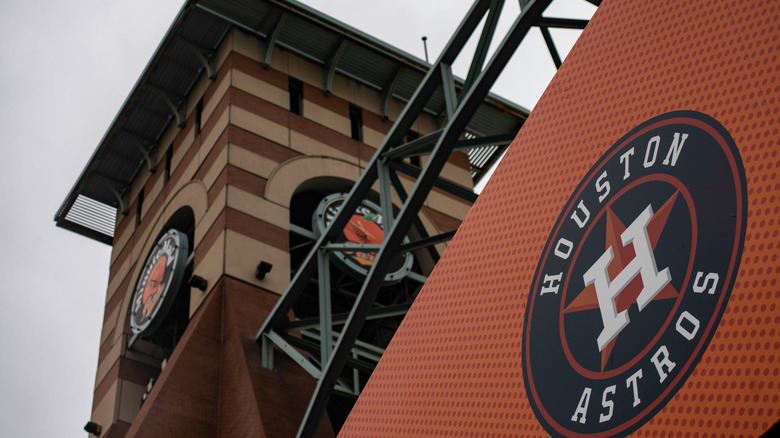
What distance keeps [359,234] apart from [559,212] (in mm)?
15037

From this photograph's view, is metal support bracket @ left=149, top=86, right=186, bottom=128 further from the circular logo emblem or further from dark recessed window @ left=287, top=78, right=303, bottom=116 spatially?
the circular logo emblem

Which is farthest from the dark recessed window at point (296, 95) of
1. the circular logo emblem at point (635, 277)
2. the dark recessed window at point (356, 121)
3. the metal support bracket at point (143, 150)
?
the circular logo emblem at point (635, 277)

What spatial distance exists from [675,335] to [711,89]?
1.59 meters

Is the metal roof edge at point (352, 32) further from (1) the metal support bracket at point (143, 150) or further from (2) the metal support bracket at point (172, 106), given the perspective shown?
(1) the metal support bracket at point (143, 150)

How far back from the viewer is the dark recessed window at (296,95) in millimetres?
24547

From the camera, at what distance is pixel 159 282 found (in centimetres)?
2206

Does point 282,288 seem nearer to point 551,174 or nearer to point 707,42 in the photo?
point 551,174

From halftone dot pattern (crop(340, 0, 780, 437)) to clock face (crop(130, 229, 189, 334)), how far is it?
12.2m

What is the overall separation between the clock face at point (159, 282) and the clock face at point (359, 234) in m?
3.02

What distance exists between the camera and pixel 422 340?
29.9 ft

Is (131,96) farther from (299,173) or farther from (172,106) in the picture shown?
(299,173)

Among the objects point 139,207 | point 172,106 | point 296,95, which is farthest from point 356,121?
point 139,207

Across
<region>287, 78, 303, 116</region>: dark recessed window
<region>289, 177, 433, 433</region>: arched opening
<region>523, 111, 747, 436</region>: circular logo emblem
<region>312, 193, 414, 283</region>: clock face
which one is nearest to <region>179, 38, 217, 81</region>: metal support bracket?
<region>287, 78, 303, 116</region>: dark recessed window

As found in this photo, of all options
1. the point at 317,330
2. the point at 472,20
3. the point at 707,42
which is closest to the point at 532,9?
the point at 472,20
